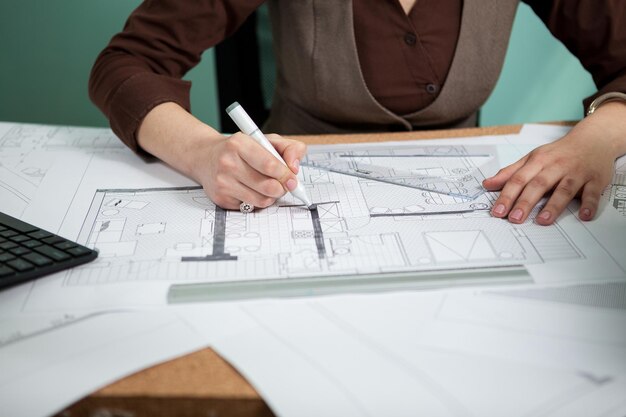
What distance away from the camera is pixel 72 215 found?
0.76 meters

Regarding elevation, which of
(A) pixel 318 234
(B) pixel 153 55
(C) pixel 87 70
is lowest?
(C) pixel 87 70

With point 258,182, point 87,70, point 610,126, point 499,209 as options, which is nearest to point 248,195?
point 258,182

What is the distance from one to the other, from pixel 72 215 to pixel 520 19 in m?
1.48

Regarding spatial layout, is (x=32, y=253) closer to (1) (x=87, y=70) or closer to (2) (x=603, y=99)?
(2) (x=603, y=99)

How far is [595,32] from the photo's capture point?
41.7 inches

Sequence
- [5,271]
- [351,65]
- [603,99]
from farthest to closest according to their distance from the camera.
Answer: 1. [351,65]
2. [603,99]
3. [5,271]

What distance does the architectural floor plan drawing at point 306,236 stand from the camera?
2.12ft

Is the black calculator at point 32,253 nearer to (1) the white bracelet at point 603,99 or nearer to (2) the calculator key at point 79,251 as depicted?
(2) the calculator key at point 79,251

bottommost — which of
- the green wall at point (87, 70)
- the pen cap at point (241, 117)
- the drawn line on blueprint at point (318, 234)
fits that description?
the green wall at point (87, 70)

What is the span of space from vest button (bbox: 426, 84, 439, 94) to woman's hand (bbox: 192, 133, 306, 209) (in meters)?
0.39

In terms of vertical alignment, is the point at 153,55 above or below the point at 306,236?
above

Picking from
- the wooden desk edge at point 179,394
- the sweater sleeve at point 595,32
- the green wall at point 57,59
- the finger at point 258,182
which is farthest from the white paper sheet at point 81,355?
the green wall at point 57,59

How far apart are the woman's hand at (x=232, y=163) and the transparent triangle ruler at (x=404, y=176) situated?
12 centimetres

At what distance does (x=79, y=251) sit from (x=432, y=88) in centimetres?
63
